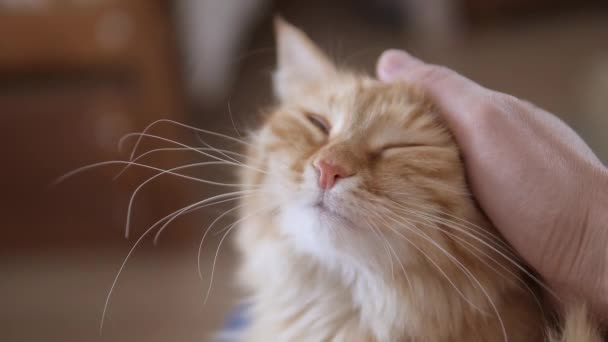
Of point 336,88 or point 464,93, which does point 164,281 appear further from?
point 464,93

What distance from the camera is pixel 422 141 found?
926mm

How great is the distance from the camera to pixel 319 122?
103cm

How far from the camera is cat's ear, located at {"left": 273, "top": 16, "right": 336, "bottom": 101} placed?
1.18 m

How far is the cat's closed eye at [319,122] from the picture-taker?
1016 millimetres

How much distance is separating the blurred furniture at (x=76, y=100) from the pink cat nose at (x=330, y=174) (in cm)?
140

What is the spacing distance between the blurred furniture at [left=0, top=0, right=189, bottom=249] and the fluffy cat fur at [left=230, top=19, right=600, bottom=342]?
126cm

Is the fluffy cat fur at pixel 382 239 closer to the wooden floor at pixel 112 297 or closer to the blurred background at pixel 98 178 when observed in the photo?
the blurred background at pixel 98 178

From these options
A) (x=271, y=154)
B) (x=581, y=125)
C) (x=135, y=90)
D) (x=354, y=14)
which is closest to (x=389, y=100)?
(x=271, y=154)

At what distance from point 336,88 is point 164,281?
5.01 feet

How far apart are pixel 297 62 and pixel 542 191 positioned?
59 centimetres

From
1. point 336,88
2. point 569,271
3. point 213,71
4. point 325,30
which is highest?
point 325,30

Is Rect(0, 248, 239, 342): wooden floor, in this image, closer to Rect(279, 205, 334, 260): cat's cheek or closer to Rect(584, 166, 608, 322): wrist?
Rect(279, 205, 334, 260): cat's cheek

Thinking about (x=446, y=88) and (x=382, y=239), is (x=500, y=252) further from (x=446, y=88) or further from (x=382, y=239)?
(x=446, y=88)

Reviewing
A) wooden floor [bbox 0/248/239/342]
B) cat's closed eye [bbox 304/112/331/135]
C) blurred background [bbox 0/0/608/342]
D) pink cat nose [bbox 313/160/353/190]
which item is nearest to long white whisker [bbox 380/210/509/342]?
pink cat nose [bbox 313/160/353/190]
